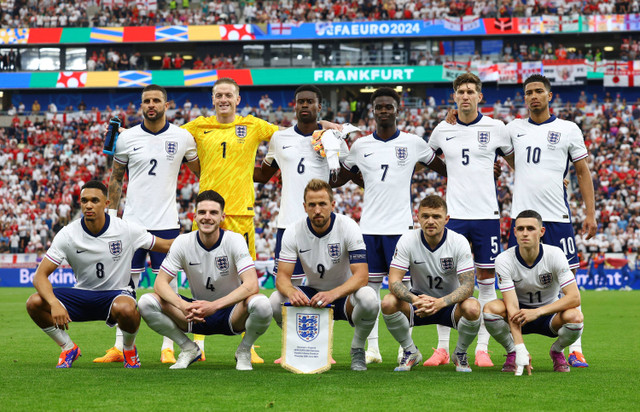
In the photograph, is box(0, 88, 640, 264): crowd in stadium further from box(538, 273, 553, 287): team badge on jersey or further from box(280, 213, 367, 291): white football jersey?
box(280, 213, 367, 291): white football jersey

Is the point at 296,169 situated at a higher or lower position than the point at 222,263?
higher

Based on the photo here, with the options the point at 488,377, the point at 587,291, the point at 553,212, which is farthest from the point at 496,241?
the point at 587,291

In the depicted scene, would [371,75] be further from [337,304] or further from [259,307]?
[259,307]

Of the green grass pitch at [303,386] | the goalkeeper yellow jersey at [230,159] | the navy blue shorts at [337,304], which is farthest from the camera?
the goalkeeper yellow jersey at [230,159]

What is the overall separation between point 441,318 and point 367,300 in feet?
2.31

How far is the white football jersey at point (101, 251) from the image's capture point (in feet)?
23.0

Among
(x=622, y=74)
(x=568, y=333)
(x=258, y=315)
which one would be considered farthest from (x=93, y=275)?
(x=622, y=74)

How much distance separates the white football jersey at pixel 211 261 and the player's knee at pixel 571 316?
8.85ft

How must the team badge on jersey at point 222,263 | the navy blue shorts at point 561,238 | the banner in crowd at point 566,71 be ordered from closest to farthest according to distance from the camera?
the team badge on jersey at point 222,263 < the navy blue shorts at point 561,238 < the banner in crowd at point 566,71

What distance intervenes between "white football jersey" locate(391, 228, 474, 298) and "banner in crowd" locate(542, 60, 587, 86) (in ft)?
103

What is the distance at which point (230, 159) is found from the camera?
785 centimetres

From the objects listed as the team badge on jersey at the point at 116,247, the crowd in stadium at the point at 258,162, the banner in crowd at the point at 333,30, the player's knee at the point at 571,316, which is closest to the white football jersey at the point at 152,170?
the team badge on jersey at the point at 116,247

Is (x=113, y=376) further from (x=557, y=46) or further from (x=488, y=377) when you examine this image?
(x=557, y=46)

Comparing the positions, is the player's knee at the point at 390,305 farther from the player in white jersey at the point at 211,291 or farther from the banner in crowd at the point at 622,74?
the banner in crowd at the point at 622,74
